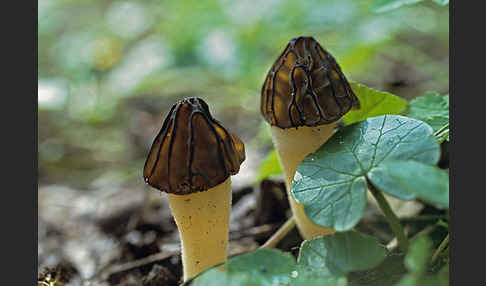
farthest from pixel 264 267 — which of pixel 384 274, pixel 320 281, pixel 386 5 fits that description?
pixel 386 5

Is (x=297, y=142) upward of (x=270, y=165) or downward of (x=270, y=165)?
upward

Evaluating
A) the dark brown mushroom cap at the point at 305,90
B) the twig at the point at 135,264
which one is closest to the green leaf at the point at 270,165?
the dark brown mushroom cap at the point at 305,90

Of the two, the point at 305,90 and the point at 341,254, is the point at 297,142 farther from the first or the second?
the point at 341,254

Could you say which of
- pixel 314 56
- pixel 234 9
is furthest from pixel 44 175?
pixel 314 56

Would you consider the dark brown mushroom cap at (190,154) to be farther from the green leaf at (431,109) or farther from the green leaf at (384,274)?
the green leaf at (431,109)

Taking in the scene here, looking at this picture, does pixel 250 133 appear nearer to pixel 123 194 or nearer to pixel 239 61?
pixel 239 61

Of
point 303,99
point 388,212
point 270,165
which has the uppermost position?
point 303,99

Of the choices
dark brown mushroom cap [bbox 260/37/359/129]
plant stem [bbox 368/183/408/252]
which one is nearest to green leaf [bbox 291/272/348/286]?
plant stem [bbox 368/183/408/252]
